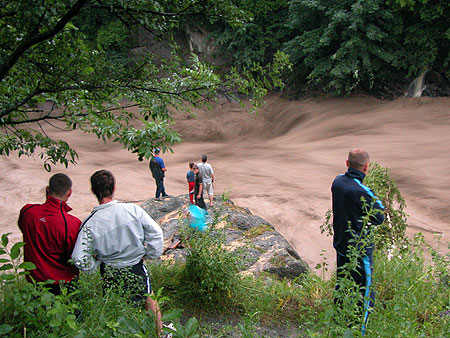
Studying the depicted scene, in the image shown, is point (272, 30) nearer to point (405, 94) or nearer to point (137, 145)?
point (405, 94)

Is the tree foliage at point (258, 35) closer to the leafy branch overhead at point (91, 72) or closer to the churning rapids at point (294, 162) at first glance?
the churning rapids at point (294, 162)

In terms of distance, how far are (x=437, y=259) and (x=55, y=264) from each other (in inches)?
124

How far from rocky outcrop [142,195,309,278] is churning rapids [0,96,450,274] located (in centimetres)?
268

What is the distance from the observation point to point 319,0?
847 inches

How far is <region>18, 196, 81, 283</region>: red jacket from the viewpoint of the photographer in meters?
Answer: 2.97

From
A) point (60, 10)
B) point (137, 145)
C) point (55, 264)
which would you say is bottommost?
point (55, 264)

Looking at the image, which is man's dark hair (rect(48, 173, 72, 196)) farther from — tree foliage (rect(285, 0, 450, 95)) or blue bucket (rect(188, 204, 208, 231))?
tree foliage (rect(285, 0, 450, 95))

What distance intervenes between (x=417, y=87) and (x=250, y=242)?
793 inches

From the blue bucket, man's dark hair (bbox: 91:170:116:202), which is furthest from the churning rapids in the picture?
man's dark hair (bbox: 91:170:116:202)

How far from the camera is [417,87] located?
2112 centimetres

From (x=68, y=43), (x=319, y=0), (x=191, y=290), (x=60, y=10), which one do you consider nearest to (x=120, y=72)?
(x=68, y=43)

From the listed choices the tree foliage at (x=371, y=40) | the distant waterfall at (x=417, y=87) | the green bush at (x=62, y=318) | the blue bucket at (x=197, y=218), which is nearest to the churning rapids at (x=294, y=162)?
the distant waterfall at (x=417, y=87)

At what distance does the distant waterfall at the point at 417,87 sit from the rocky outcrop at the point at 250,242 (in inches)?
602

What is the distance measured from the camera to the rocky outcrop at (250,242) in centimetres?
534
